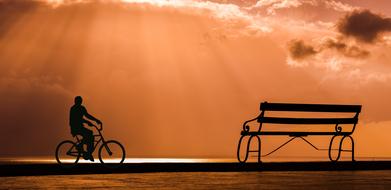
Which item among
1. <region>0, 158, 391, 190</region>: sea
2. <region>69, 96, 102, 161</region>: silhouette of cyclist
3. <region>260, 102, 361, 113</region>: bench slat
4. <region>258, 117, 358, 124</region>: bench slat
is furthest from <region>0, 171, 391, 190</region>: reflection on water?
<region>260, 102, 361, 113</region>: bench slat

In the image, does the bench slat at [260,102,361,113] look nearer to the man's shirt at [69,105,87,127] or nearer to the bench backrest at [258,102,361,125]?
the bench backrest at [258,102,361,125]

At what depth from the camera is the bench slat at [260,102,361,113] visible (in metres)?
17.2

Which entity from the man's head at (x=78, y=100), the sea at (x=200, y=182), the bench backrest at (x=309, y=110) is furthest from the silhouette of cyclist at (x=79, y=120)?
the bench backrest at (x=309, y=110)

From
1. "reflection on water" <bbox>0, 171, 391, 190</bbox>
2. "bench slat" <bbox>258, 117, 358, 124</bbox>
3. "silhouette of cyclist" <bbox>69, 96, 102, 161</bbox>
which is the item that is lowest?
"reflection on water" <bbox>0, 171, 391, 190</bbox>

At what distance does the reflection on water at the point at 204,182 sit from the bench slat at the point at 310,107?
2115 millimetres

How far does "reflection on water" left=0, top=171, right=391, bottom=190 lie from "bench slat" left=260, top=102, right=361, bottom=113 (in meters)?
2.11

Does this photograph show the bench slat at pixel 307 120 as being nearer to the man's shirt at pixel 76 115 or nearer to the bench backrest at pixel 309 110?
the bench backrest at pixel 309 110

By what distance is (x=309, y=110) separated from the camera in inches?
691

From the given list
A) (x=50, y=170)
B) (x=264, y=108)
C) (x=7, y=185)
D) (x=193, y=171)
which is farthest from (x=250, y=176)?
(x=7, y=185)

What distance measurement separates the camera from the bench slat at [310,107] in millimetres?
17172

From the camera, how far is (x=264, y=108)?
17.1m

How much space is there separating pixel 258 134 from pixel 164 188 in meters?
5.77

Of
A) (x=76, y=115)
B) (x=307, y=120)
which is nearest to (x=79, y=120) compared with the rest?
(x=76, y=115)

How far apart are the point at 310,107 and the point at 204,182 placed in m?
5.55
